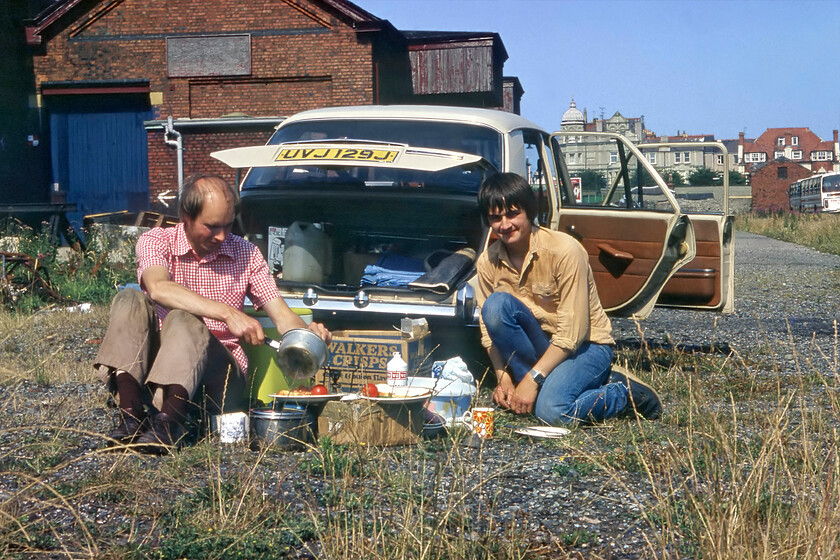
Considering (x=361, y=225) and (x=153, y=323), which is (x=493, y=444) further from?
(x=361, y=225)

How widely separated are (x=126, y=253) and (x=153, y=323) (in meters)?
9.64

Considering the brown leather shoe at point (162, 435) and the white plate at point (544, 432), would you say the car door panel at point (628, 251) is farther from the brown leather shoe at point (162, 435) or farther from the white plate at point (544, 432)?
the brown leather shoe at point (162, 435)

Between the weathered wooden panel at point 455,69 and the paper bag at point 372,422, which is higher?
the weathered wooden panel at point 455,69

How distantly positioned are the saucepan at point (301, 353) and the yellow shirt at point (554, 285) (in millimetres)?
1140

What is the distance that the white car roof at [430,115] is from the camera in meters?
7.10

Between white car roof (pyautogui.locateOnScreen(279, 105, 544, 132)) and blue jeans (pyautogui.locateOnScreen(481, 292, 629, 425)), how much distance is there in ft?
7.18

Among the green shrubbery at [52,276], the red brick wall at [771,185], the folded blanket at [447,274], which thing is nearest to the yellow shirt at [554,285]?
the folded blanket at [447,274]

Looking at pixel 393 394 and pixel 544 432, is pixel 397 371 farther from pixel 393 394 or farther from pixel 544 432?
pixel 544 432

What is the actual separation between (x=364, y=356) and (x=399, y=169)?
1.91 metres

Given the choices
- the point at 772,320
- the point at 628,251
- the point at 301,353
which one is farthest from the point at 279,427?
the point at 772,320

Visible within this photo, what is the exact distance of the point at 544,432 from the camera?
15.7ft

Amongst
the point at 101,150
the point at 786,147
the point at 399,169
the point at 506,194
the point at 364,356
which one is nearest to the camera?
the point at 506,194

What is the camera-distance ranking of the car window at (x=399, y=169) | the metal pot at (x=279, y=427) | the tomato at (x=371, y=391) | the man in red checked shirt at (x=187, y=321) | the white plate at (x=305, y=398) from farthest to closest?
the car window at (x=399, y=169) < the tomato at (x=371, y=391) < the white plate at (x=305, y=398) < the metal pot at (x=279, y=427) < the man in red checked shirt at (x=187, y=321)

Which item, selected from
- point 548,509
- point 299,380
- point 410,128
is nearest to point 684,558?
point 548,509
